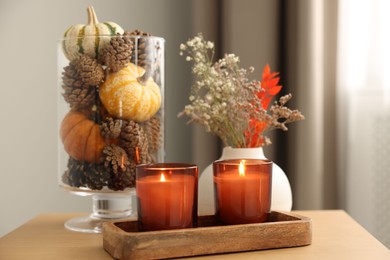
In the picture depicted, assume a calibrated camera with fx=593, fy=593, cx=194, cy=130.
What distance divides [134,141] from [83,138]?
0.30 feet

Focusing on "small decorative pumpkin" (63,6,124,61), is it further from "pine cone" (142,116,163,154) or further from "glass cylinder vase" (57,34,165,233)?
"pine cone" (142,116,163,154)

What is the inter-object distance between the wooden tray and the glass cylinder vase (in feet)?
0.62

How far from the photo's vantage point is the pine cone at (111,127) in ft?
3.44

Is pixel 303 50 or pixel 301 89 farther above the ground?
pixel 303 50

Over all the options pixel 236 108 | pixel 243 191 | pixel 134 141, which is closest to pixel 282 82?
pixel 236 108

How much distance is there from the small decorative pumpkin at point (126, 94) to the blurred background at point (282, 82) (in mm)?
658

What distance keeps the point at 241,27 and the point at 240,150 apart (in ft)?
2.15

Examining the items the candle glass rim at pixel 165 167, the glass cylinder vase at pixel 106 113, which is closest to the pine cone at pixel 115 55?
the glass cylinder vase at pixel 106 113

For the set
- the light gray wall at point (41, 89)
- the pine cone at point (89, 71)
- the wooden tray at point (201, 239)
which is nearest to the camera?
the wooden tray at point (201, 239)

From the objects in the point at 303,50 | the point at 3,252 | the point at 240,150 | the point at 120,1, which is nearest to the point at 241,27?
the point at 303,50

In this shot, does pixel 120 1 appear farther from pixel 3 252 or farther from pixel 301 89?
pixel 3 252

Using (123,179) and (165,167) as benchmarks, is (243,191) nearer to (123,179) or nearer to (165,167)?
(165,167)

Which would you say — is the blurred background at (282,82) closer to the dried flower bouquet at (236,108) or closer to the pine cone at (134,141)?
the dried flower bouquet at (236,108)

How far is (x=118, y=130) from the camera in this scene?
1053mm
